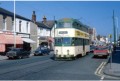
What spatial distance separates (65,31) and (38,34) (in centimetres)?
3636

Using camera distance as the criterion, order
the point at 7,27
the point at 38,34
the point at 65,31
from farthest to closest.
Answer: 1. the point at 38,34
2. the point at 7,27
3. the point at 65,31

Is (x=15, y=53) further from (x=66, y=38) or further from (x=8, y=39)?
(x=8, y=39)

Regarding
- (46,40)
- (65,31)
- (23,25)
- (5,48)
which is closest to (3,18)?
(5,48)

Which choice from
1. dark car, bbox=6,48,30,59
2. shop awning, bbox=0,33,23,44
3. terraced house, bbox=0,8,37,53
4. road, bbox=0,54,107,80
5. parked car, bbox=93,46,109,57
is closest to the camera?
road, bbox=0,54,107,80

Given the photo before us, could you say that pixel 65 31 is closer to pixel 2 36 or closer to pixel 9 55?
pixel 9 55

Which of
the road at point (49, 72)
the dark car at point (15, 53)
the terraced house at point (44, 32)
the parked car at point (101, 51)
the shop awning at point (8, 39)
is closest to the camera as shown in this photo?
the road at point (49, 72)

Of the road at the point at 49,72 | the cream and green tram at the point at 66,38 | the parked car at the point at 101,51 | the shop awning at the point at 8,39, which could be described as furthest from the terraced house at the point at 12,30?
the road at the point at 49,72

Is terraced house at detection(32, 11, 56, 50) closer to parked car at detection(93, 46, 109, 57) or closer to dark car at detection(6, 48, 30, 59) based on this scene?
dark car at detection(6, 48, 30, 59)

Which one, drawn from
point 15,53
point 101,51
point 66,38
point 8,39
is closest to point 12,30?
point 8,39

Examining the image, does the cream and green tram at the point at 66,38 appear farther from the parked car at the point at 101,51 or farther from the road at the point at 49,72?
the road at the point at 49,72

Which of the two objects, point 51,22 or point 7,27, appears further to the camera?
point 51,22

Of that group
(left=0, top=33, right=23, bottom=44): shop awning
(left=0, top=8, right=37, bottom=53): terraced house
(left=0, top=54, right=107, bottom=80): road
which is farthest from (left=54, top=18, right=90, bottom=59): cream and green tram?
(left=0, top=33, right=23, bottom=44): shop awning

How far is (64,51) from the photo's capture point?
3234cm

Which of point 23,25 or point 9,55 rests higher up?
point 23,25
